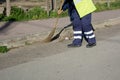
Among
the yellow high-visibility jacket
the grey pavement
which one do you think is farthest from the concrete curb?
the yellow high-visibility jacket

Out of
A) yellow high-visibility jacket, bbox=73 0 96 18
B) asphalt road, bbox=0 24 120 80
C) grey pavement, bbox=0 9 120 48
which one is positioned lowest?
grey pavement, bbox=0 9 120 48

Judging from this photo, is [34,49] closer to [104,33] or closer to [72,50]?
[72,50]

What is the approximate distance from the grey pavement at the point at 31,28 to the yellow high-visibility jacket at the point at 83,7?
1675mm

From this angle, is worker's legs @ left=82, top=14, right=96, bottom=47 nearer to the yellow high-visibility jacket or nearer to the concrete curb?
the yellow high-visibility jacket

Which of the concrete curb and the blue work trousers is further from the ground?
the blue work trousers

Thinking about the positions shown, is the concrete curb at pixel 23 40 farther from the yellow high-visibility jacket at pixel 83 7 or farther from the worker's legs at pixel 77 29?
the yellow high-visibility jacket at pixel 83 7

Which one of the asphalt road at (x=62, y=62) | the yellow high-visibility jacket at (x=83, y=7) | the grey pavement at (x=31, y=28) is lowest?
the grey pavement at (x=31, y=28)

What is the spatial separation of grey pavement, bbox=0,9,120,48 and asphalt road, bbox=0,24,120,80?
30 centimetres

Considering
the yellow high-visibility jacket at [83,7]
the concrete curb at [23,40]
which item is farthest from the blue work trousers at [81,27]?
the concrete curb at [23,40]

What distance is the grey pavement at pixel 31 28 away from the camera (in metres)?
8.97

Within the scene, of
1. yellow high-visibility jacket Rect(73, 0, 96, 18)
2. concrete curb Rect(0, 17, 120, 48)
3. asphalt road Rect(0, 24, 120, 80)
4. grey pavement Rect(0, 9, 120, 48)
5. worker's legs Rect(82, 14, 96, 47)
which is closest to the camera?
asphalt road Rect(0, 24, 120, 80)

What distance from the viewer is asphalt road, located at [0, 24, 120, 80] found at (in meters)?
6.35

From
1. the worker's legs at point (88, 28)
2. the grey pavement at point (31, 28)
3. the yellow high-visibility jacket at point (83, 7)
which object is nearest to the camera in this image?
the yellow high-visibility jacket at point (83, 7)

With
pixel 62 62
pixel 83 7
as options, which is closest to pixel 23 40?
pixel 83 7
